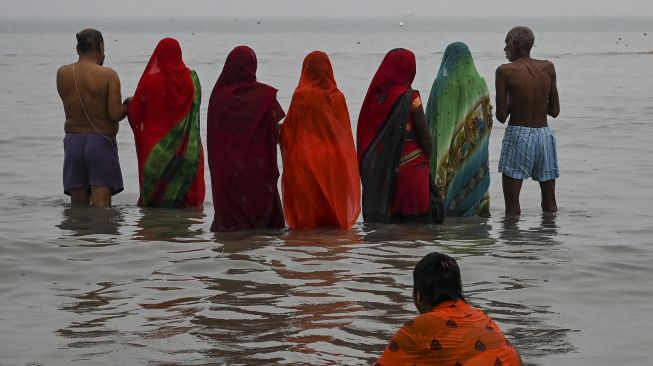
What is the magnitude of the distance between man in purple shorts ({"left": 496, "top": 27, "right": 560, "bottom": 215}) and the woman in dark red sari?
5.48 ft

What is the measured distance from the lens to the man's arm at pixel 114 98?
900 centimetres

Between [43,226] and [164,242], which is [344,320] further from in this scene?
[43,226]

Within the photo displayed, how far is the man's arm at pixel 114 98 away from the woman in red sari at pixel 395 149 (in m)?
1.81

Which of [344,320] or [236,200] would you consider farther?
[236,200]

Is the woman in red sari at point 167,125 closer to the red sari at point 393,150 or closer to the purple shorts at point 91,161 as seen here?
the purple shorts at point 91,161

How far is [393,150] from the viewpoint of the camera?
8.52 m

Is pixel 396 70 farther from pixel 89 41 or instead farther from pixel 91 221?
pixel 91 221

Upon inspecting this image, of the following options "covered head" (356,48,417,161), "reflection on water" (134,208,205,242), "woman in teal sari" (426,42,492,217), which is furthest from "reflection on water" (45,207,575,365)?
"covered head" (356,48,417,161)

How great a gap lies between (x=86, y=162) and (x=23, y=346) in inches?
121

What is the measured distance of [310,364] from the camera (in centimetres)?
581

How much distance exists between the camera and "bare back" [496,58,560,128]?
8.82 meters

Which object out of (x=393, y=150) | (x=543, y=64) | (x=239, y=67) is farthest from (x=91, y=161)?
(x=543, y=64)

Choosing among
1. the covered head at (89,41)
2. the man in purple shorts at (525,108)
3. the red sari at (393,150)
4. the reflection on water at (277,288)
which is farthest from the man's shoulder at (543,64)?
the covered head at (89,41)

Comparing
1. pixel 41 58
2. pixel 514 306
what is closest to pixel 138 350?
Result: pixel 514 306
